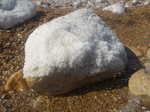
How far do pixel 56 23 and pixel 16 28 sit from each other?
1.21m

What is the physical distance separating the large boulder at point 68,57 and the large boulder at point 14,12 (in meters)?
1.23

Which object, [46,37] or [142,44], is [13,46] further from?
[142,44]

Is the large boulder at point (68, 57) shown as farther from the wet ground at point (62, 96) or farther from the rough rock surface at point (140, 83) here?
the rough rock surface at point (140, 83)

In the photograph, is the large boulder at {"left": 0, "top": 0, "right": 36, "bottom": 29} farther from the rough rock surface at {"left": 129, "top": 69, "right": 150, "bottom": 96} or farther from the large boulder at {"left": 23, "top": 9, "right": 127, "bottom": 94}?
the rough rock surface at {"left": 129, "top": 69, "right": 150, "bottom": 96}

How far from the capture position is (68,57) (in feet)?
10.8

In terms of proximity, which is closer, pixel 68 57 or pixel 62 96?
pixel 68 57

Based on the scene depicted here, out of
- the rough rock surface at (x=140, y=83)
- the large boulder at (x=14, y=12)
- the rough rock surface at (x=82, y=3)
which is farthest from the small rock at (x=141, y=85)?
the rough rock surface at (x=82, y=3)

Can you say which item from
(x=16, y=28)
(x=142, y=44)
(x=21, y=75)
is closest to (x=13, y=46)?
(x=16, y=28)

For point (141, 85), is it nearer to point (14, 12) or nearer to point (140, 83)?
point (140, 83)

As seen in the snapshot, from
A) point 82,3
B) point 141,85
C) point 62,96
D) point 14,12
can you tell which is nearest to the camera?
point 141,85

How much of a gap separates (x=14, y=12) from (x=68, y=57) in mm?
1864

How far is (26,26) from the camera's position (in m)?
4.75

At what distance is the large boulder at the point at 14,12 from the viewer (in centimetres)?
466

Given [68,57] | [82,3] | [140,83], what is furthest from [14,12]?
[82,3]
